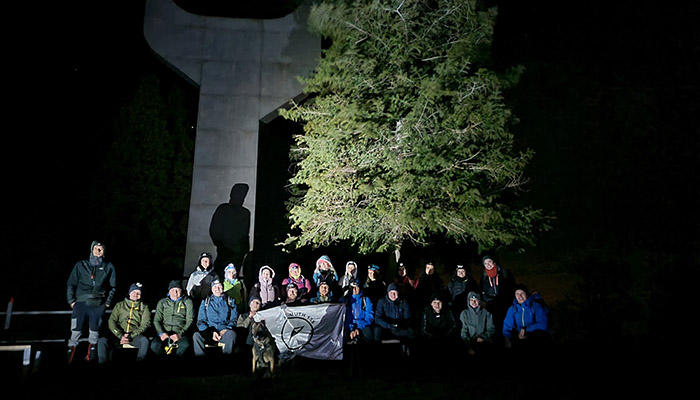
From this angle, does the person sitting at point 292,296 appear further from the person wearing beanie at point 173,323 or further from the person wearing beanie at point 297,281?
the person wearing beanie at point 173,323

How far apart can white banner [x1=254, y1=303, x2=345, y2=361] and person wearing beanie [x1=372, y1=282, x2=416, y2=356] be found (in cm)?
95

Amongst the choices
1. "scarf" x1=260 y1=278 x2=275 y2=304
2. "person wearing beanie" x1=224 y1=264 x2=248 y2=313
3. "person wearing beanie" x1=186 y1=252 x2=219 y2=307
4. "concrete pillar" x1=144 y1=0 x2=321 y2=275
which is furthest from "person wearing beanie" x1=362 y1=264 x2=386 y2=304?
"concrete pillar" x1=144 y1=0 x2=321 y2=275

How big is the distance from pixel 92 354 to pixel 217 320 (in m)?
1.96

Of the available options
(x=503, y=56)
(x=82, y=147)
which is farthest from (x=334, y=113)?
(x=82, y=147)

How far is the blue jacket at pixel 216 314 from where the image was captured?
24.3 feet

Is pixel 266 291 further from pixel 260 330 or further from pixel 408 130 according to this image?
pixel 408 130

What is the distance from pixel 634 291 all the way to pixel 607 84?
567 inches

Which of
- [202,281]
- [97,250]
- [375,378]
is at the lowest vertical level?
[375,378]

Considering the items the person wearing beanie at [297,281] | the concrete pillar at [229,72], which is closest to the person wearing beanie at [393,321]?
the person wearing beanie at [297,281]

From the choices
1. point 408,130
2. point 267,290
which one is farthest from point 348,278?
A: point 408,130

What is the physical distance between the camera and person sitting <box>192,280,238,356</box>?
7238mm

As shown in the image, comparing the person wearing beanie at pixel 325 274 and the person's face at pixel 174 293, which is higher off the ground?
the person wearing beanie at pixel 325 274

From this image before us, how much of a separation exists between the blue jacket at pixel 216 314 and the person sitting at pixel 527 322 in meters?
4.63

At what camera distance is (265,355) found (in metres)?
6.45
